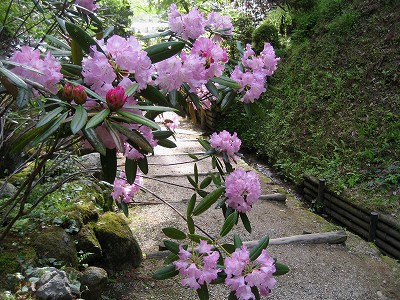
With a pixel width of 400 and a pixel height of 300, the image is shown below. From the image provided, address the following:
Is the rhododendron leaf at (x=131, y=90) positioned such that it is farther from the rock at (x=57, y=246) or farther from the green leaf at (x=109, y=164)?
the rock at (x=57, y=246)

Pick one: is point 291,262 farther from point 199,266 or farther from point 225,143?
point 199,266

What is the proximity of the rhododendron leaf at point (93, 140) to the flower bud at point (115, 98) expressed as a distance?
0.07 m

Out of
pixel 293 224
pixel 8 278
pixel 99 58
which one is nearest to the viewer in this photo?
pixel 99 58

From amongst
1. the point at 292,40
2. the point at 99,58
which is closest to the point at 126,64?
the point at 99,58

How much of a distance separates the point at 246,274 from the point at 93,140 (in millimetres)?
577

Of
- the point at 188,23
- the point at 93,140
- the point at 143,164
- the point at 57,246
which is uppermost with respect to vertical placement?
the point at 188,23

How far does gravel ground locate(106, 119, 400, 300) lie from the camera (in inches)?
101

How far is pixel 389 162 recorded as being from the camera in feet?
14.4

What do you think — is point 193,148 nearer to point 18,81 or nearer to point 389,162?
point 389,162

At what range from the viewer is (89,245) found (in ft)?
7.66

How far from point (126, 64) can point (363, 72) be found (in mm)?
5285

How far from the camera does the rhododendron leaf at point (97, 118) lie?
0.79 metres

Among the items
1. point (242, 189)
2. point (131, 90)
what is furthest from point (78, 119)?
point (242, 189)

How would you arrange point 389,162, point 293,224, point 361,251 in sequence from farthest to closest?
point 389,162, point 293,224, point 361,251
